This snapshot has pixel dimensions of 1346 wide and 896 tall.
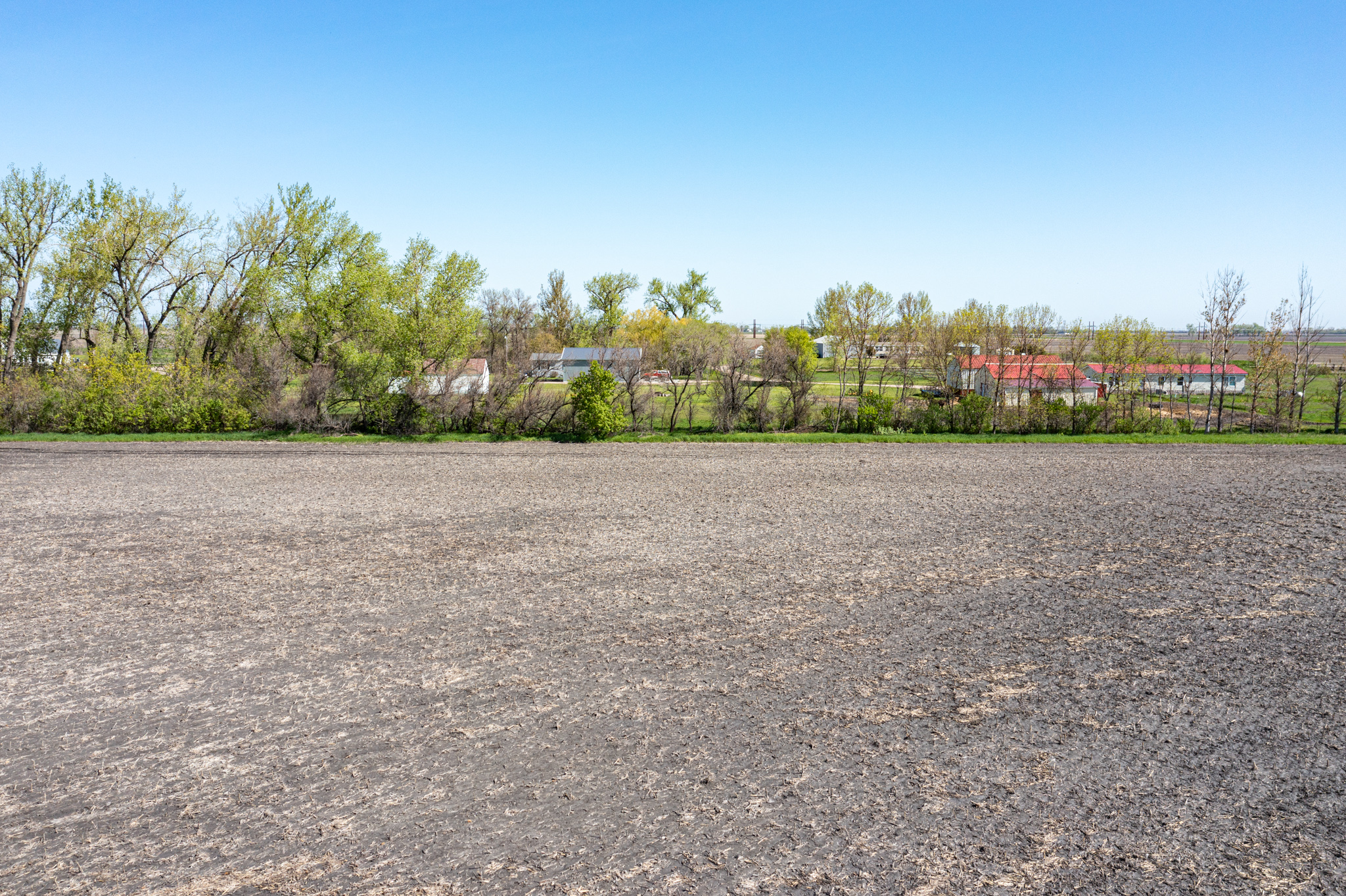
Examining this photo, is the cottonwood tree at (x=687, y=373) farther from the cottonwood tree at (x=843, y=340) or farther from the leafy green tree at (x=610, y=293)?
the leafy green tree at (x=610, y=293)

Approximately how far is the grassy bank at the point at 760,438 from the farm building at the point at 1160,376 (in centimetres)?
241

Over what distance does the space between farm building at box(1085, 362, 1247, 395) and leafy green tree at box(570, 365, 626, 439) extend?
15.1 m

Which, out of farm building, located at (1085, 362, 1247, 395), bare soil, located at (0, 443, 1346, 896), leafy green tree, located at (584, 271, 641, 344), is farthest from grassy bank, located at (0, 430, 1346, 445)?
leafy green tree, located at (584, 271, 641, 344)

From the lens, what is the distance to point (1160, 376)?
2583cm

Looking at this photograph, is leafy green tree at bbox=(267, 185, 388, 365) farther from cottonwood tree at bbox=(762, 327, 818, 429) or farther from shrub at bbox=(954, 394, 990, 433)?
shrub at bbox=(954, 394, 990, 433)

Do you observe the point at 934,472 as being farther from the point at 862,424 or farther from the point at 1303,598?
the point at 1303,598

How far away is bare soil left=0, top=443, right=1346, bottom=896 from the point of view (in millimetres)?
4320

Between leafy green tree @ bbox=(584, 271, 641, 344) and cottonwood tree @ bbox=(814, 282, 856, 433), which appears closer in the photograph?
cottonwood tree @ bbox=(814, 282, 856, 433)

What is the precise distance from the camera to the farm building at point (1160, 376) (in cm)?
2392

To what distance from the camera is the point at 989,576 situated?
934 cm

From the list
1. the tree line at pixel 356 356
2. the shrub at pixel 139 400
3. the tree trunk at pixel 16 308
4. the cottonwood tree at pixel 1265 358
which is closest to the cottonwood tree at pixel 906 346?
the tree line at pixel 356 356

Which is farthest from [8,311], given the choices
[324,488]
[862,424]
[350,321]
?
[862,424]

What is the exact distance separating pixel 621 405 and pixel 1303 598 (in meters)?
17.0

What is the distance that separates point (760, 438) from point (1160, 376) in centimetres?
1452
